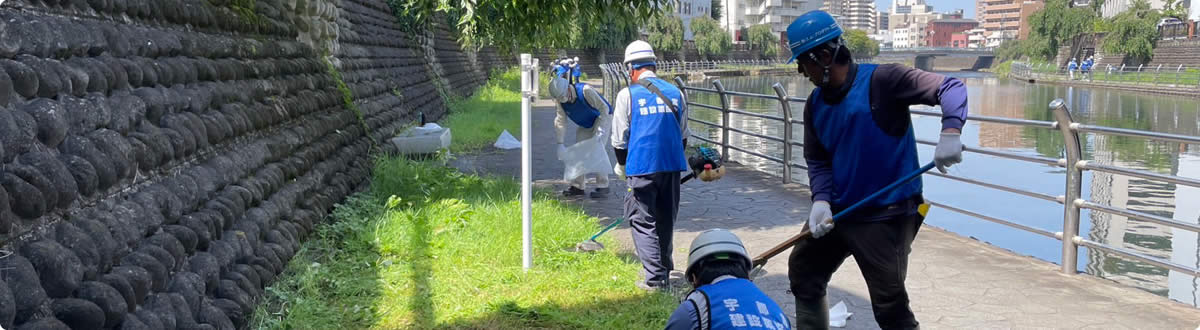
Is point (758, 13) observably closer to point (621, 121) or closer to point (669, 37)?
point (669, 37)

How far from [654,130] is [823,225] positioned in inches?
75.2

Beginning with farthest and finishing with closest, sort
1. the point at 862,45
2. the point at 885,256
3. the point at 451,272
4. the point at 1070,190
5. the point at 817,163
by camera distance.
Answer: the point at 862,45 < the point at 1070,190 < the point at 451,272 < the point at 817,163 < the point at 885,256

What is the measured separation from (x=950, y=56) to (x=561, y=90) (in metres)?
120

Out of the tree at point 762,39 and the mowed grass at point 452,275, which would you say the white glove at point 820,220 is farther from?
the tree at point 762,39

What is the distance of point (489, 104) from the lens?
75.5 ft

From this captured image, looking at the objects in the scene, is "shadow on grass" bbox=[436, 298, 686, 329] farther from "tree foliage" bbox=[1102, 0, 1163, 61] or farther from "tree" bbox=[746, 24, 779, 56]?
"tree" bbox=[746, 24, 779, 56]

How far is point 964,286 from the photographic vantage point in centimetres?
596

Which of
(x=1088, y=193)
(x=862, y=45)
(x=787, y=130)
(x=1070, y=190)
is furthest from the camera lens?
(x=862, y=45)

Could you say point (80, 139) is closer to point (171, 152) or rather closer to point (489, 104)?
point (171, 152)

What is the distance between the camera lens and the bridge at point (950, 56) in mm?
112125

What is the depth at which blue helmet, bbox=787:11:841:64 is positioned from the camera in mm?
3777

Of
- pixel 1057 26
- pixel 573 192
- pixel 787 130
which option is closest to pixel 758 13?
pixel 1057 26

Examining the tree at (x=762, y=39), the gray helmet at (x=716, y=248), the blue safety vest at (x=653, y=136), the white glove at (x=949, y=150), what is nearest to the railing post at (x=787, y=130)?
the blue safety vest at (x=653, y=136)

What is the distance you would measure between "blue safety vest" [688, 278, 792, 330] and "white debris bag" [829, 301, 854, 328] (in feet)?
7.70
